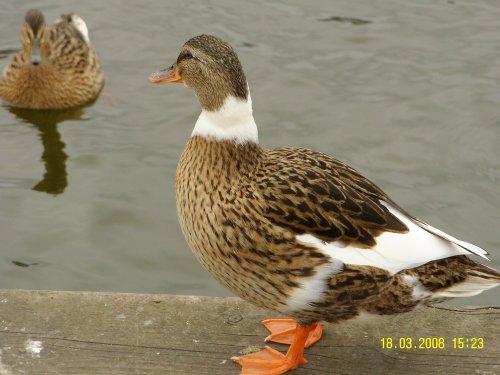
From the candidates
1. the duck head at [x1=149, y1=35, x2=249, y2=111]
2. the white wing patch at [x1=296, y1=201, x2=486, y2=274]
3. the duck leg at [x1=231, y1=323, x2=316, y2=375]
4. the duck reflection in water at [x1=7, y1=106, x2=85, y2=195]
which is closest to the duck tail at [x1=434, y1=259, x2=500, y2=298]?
the white wing patch at [x1=296, y1=201, x2=486, y2=274]

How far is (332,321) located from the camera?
347cm

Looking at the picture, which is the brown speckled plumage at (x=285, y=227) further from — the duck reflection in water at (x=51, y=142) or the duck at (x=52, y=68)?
the duck at (x=52, y=68)

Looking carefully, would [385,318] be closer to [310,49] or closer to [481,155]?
[481,155]

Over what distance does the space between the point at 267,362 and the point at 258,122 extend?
4247mm

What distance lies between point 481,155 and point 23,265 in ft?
12.5

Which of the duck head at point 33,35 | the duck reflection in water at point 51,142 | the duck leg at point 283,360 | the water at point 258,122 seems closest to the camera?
the duck leg at point 283,360

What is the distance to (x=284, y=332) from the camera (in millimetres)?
3732

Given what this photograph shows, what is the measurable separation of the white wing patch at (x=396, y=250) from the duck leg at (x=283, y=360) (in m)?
0.44

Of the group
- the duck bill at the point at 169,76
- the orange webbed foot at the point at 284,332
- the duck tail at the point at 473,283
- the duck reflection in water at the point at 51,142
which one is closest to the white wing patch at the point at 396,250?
the duck tail at the point at 473,283

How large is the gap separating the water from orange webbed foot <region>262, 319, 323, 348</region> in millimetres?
2172

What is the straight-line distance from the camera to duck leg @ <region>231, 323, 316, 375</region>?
11.3 feet

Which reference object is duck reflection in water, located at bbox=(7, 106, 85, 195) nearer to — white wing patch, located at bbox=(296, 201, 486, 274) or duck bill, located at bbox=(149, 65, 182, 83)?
duck bill, located at bbox=(149, 65, 182, 83)

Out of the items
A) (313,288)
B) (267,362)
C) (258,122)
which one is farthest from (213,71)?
(258,122)
